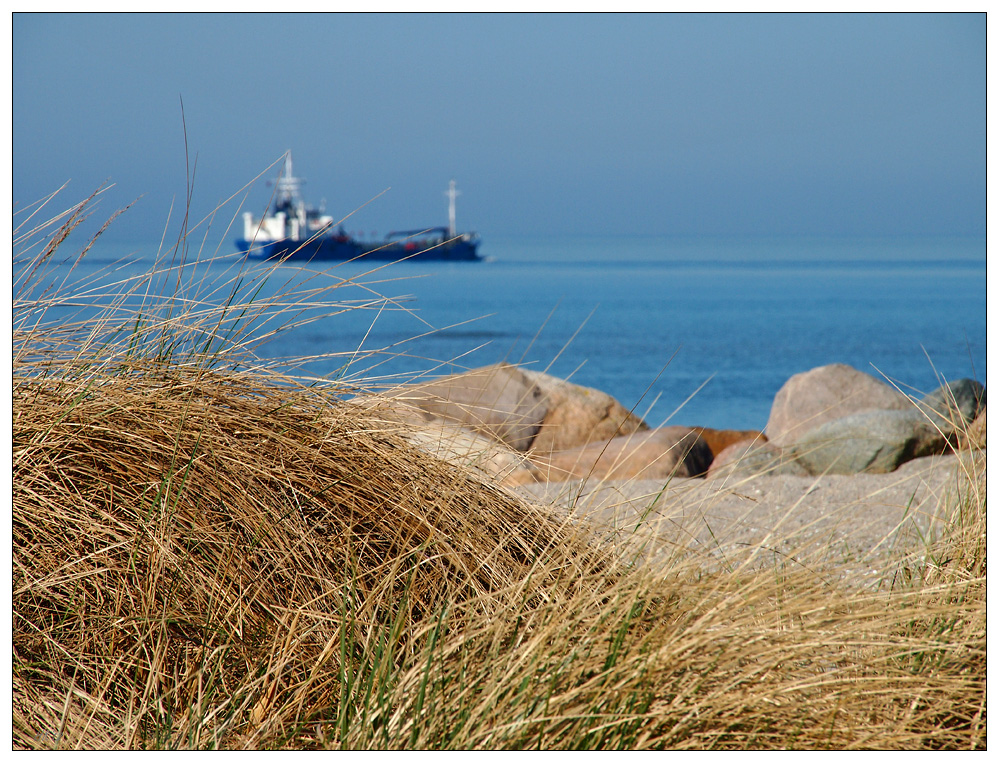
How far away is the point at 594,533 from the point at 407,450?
55cm

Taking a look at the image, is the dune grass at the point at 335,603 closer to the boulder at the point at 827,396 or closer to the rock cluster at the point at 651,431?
the rock cluster at the point at 651,431

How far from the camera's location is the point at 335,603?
198 cm

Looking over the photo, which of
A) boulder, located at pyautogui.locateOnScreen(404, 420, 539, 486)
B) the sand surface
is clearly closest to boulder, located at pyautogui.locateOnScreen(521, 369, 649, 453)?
the sand surface

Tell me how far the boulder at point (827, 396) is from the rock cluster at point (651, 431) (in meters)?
0.01

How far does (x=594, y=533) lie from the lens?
2.36m

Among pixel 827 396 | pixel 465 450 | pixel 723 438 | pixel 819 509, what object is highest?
pixel 465 450

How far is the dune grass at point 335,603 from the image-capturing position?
1.61 metres

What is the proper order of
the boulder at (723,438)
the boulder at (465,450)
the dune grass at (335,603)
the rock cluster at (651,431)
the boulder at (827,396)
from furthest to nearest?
the boulder at (827,396), the boulder at (723,438), the rock cluster at (651,431), the boulder at (465,450), the dune grass at (335,603)

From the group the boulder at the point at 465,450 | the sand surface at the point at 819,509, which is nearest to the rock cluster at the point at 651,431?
the boulder at the point at 465,450

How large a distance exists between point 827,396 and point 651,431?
4.83 m

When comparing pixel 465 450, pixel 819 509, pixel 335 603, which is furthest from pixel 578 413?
pixel 335 603

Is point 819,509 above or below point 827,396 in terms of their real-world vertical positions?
below

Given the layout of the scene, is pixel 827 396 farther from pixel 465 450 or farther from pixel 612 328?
pixel 612 328
